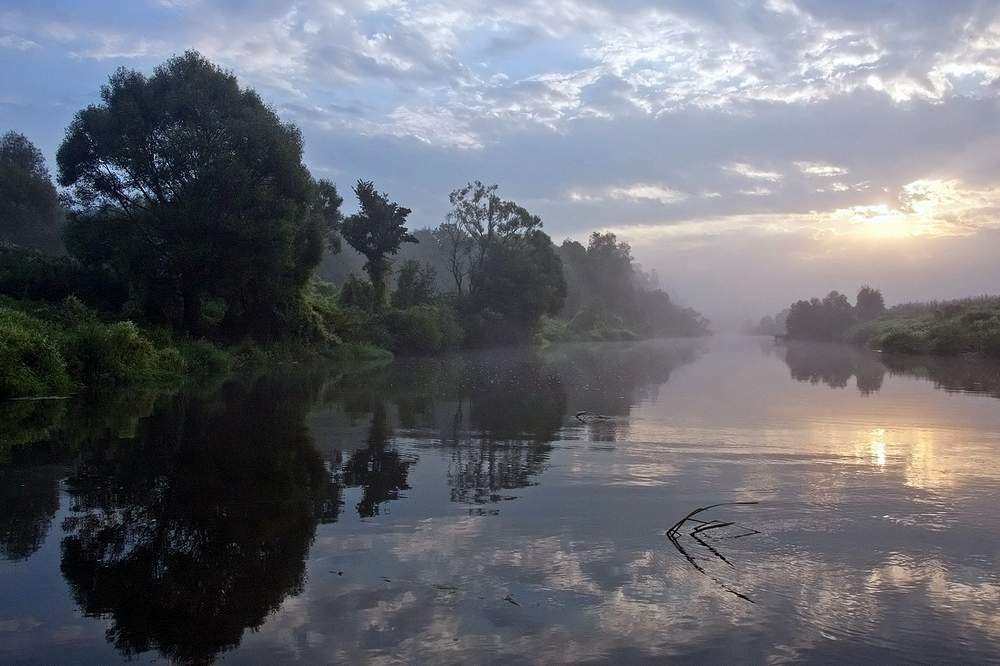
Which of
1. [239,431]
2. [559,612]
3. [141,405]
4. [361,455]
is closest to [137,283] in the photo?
[141,405]

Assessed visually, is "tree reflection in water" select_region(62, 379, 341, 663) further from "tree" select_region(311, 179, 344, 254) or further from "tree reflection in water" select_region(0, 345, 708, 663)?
"tree" select_region(311, 179, 344, 254)

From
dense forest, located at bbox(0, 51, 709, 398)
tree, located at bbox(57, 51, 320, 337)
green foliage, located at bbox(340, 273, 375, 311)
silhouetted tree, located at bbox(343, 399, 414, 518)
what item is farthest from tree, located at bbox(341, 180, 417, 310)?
silhouetted tree, located at bbox(343, 399, 414, 518)

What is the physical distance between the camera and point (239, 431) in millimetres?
13062

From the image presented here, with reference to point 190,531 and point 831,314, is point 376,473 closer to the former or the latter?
point 190,531

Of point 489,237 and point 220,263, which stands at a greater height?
point 489,237

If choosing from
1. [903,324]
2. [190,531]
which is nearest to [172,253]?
[190,531]

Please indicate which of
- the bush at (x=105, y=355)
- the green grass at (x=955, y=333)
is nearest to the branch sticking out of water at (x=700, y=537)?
the bush at (x=105, y=355)

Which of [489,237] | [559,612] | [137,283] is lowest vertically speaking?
[559,612]

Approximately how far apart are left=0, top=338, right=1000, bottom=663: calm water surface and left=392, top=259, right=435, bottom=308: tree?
42.8m

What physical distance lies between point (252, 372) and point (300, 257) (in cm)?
848

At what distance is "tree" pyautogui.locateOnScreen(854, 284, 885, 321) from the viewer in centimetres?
8875

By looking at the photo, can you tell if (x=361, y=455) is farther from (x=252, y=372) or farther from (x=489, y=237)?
(x=489, y=237)

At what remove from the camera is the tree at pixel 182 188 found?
28.3 m

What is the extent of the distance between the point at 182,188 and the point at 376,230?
21.1 metres
